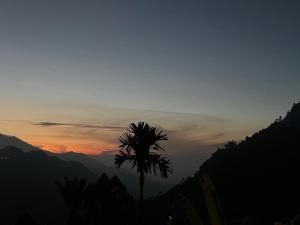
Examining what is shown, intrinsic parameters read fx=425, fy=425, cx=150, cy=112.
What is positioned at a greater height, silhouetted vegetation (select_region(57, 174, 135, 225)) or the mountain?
silhouetted vegetation (select_region(57, 174, 135, 225))

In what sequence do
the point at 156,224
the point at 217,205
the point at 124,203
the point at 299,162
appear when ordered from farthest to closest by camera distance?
the point at 299,162 → the point at 156,224 → the point at 124,203 → the point at 217,205

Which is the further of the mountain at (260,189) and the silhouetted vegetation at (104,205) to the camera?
the mountain at (260,189)

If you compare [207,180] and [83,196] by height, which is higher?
[207,180]

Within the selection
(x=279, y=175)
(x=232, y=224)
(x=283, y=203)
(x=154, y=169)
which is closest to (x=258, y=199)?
(x=283, y=203)

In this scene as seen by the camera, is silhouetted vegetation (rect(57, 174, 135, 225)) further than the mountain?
No

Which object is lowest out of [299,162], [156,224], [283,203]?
[156,224]

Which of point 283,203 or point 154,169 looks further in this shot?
point 283,203

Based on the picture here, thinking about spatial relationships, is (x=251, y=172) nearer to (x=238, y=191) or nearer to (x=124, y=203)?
(x=238, y=191)

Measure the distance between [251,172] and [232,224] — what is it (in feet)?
618

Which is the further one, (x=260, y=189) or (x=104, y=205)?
(x=260, y=189)

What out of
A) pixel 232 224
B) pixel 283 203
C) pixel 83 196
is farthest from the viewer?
pixel 283 203

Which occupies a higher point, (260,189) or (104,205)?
(104,205)

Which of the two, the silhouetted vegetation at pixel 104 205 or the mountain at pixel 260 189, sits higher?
the silhouetted vegetation at pixel 104 205

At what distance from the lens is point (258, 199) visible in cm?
14925
